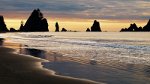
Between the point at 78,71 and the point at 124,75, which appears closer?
the point at 124,75

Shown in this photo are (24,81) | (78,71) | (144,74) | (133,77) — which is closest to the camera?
(24,81)

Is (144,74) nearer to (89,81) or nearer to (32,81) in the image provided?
(89,81)

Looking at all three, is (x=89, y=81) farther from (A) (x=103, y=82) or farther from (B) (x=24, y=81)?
(B) (x=24, y=81)

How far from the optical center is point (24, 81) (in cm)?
1447

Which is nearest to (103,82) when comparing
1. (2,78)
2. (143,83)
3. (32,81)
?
(143,83)

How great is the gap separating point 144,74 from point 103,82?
3625 mm

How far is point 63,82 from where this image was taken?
48.8 ft

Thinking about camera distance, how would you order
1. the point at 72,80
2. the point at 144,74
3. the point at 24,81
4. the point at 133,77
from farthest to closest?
1. the point at 144,74
2. the point at 133,77
3. the point at 72,80
4. the point at 24,81

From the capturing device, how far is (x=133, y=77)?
1662cm

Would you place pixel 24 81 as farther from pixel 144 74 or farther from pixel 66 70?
Result: pixel 144 74

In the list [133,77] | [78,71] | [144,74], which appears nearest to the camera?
[133,77]

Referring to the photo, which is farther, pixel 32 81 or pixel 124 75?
pixel 124 75

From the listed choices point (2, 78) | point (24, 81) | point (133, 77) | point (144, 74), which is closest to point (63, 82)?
point (24, 81)

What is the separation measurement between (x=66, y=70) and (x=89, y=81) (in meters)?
4.36
